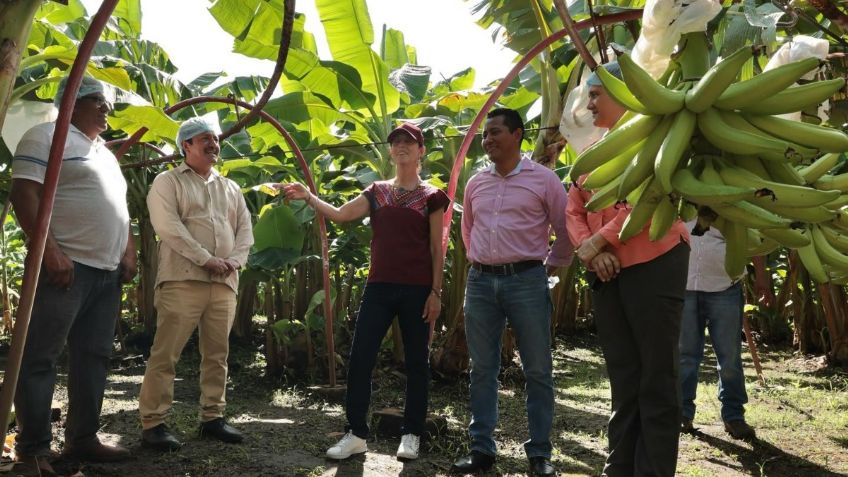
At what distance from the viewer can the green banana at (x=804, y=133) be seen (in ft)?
3.90

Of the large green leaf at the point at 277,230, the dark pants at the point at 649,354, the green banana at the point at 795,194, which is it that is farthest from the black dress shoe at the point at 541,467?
the large green leaf at the point at 277,230

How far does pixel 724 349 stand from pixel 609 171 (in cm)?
313

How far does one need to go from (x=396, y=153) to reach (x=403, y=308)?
2.56 ft

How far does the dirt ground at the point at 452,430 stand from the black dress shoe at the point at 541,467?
175 mm

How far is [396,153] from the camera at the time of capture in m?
3.66

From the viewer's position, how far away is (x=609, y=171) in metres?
1.43

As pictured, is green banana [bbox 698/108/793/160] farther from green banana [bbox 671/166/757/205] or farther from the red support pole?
the red support pole

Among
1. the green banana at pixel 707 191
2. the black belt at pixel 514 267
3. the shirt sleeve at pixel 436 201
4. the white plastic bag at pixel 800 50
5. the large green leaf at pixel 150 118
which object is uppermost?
the large green leaf at pixel 150 118

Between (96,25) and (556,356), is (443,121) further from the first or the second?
(96,25)

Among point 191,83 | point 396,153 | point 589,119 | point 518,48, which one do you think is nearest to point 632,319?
point 589,119

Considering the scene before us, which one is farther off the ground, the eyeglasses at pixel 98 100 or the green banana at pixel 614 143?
the eyeglasses at pixel 98 100

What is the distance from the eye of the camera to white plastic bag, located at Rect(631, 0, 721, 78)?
1.33 meters

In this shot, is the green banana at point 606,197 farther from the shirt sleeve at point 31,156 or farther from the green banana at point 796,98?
the shirt sleeve at point 31,156

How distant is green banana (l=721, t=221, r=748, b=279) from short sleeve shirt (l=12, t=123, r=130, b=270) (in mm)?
2640
